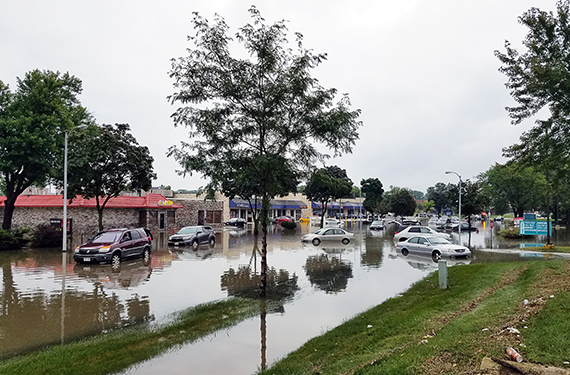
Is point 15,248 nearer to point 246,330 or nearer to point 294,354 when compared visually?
point 246,330

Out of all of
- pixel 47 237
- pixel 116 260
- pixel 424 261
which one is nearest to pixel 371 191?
pixel 424 261

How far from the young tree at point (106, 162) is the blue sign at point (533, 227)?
31.1 m

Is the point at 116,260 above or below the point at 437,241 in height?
below

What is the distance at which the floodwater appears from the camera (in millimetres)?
7613

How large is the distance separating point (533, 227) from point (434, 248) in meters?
16.1

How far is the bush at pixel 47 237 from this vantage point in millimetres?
25797

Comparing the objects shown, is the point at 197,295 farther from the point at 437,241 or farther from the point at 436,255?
the point at 437,241

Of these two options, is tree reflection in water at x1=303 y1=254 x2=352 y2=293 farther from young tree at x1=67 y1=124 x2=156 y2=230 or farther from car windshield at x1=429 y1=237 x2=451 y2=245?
young tree at x1=67 y1=124 x2=156 y2=230

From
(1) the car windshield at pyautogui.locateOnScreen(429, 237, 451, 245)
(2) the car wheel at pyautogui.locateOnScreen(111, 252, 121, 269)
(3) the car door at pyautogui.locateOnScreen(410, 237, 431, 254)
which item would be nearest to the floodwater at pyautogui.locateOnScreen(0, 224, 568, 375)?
(2) the car wheel at pyautogui.locateOnScreen(111, 252, 121, 269)

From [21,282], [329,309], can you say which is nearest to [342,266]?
[329,309]

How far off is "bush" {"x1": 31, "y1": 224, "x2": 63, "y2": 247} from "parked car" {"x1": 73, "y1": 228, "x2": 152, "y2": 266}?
30.4ft

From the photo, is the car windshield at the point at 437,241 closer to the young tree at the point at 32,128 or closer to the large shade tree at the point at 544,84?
the large shade tree at the point at 544,84

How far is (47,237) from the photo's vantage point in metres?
26.1

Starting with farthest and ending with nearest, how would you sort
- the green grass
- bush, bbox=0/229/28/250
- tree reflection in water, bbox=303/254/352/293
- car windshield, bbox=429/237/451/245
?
bush, bbox=0/229/28/250
car windshield, bbox=429/237/451/245
tree reflection in water, bbox=303/254/352/293
the green grass
